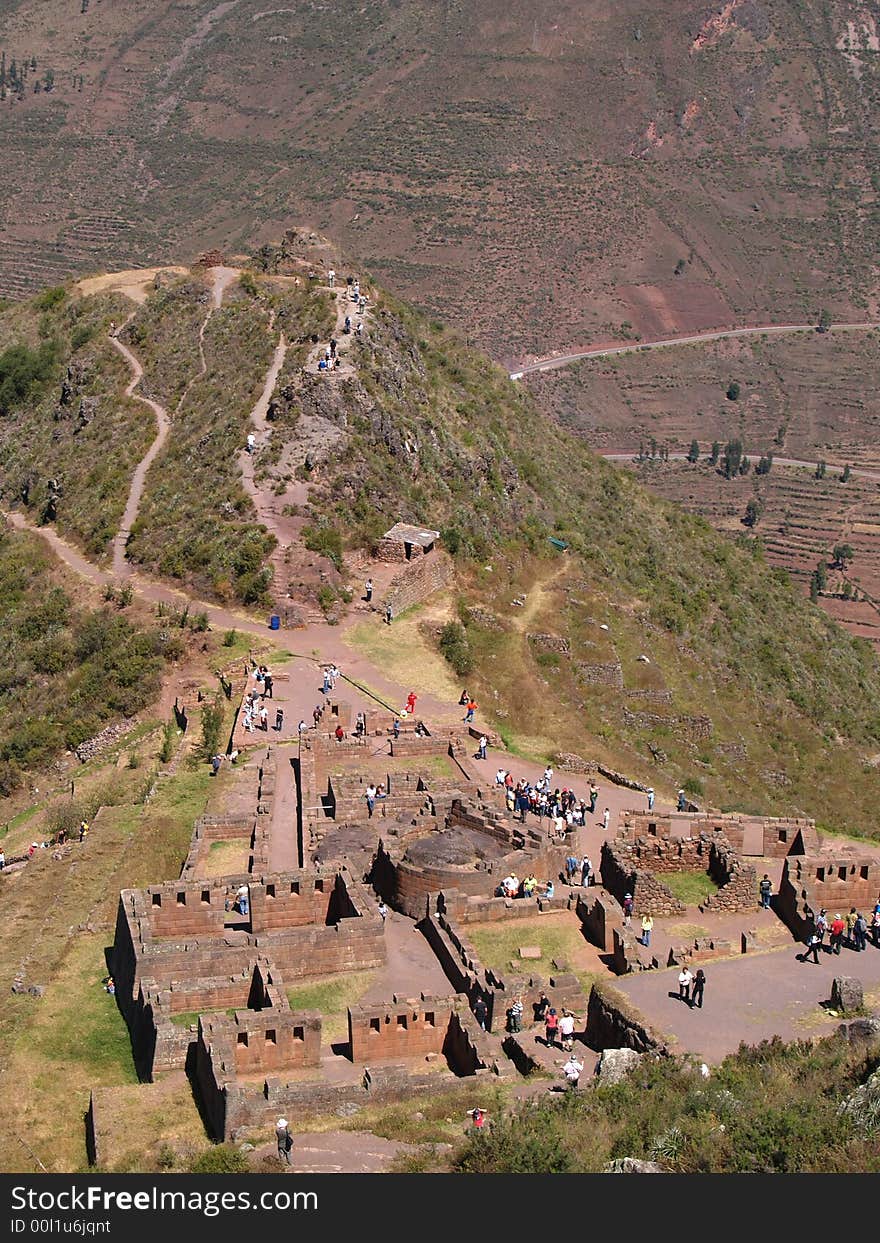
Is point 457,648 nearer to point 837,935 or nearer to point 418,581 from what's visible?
point 418,581

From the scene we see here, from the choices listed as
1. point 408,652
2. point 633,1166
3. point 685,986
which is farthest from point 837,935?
point 408,652

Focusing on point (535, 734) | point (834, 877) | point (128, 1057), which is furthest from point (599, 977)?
point (535, 734)

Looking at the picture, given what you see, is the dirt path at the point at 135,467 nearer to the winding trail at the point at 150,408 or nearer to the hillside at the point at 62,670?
the winding trail at the point at 150,408

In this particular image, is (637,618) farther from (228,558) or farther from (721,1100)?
(721,1100)

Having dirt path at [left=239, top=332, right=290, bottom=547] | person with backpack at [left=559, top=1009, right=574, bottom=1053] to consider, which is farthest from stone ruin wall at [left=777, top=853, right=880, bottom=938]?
dirt path at [left=239, top=332, right=290, bottom=547]

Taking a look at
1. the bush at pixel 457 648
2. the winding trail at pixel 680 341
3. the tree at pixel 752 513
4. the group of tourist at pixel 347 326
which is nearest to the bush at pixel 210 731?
the bush at pixel 457 648

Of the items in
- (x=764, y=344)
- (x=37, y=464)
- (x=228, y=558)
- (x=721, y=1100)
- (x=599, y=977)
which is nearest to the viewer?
(x=721, y=1100)

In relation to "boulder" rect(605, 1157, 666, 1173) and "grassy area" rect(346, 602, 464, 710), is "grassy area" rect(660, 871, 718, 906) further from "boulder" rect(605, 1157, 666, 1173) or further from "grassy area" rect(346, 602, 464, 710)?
"grassy area" rect(346, 602, 464, 710)
